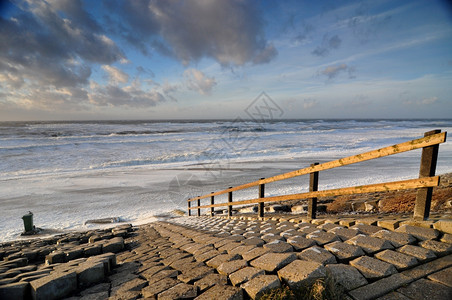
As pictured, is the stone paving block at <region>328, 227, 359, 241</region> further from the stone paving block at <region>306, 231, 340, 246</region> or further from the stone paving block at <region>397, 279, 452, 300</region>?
the stone paving block at <region>397, 279, 452, 300</region>

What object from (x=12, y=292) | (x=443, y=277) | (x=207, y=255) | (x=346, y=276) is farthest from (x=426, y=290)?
(x=12, y=292)

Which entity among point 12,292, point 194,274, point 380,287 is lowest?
point 12,292

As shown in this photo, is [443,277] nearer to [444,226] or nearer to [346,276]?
[346,276]

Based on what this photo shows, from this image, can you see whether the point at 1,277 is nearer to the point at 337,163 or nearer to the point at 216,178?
the point at 337,163

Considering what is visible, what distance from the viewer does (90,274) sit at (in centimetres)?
272

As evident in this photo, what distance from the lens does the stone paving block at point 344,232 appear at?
273 centimetres

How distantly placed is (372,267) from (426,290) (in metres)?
0.37

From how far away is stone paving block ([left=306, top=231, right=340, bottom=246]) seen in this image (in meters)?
2.67

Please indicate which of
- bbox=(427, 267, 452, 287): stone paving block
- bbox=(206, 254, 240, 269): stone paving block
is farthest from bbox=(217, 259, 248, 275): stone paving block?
bbox=(427, 267, 452, 287): stone paving block

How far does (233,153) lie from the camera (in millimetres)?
26500

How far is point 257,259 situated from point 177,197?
1067cm

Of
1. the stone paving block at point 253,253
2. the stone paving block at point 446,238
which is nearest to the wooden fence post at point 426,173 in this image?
the stone paving block at point 446,238

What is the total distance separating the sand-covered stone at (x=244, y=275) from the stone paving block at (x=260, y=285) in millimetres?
58

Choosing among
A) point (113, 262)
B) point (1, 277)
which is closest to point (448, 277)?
point (113, 262)
